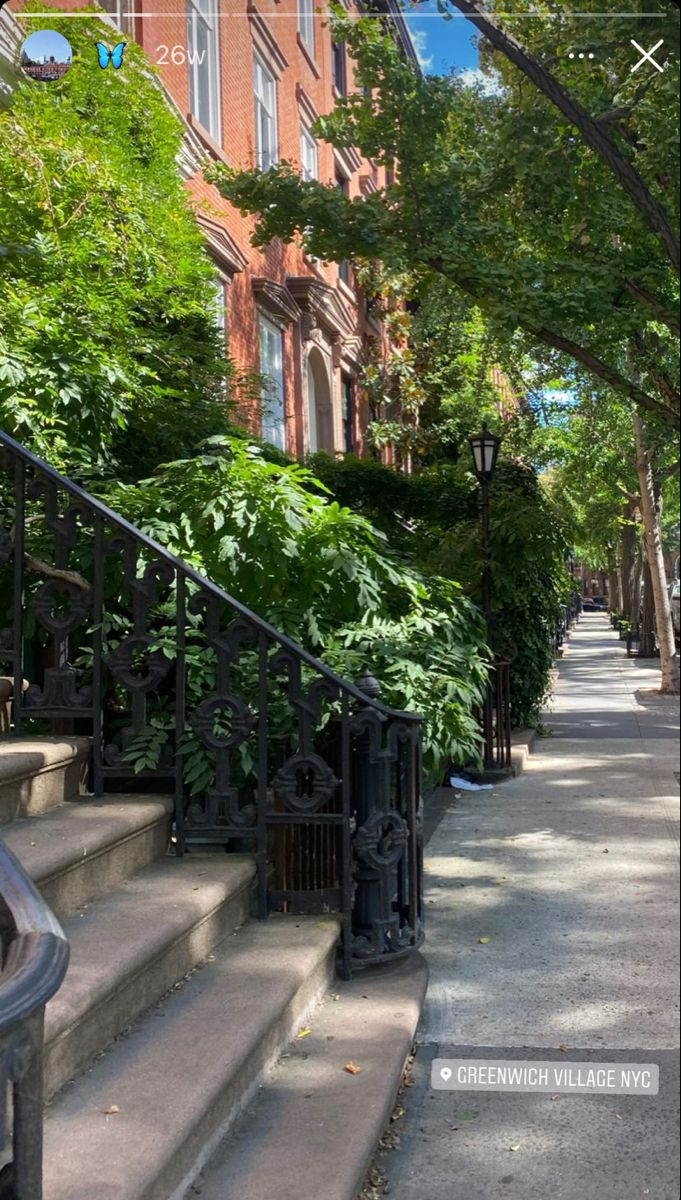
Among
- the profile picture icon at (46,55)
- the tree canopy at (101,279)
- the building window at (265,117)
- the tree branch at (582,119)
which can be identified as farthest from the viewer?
the profile picture icon at (46,55)

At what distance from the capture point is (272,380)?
3928mm

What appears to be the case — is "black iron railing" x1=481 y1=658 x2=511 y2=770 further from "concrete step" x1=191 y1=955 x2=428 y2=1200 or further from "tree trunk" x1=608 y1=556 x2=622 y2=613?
"tree trunk" x1=608 y1=556 x2=622 y2=613

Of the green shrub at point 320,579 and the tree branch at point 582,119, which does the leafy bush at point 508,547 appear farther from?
the tree branch at point 582,119

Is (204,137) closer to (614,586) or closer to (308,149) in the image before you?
(308,149)

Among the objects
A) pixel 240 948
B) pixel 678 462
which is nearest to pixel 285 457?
Answer: pixel 240 948

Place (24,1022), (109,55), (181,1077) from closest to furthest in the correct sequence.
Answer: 1. (24,1022)
2. (181,1077)
3. (109,55)

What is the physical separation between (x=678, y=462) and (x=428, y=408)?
4.02 feet

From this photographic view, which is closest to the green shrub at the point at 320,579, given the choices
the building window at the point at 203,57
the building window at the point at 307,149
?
the building window at the point at 203,57

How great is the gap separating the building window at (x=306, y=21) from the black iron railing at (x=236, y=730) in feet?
6.71

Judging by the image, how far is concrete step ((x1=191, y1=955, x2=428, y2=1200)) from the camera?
2.21 metres

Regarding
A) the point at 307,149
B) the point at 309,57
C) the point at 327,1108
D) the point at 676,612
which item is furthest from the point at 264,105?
the point at 327,1108

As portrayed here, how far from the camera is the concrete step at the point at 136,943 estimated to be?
2285 mm

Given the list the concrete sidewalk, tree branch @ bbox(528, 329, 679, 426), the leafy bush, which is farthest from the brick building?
tree branch @ bbox(528, 329, 679, 426)

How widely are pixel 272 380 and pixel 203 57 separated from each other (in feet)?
3.87
